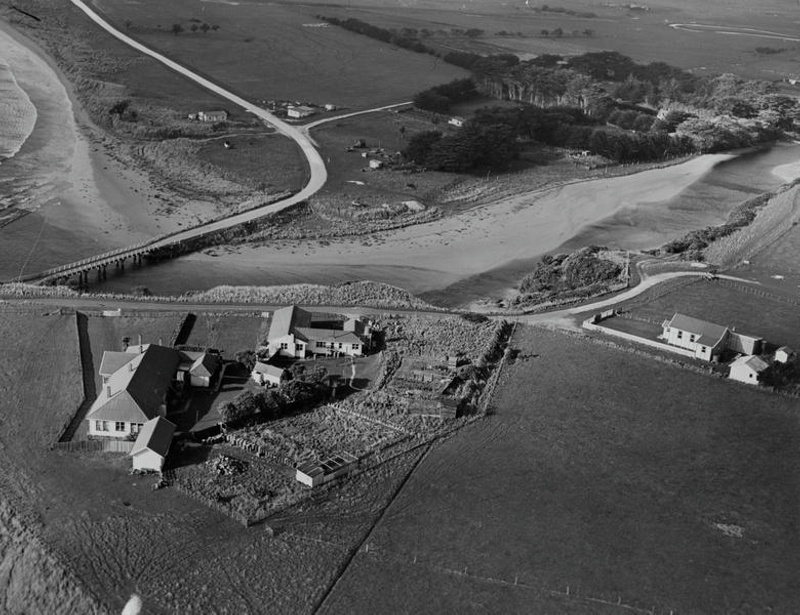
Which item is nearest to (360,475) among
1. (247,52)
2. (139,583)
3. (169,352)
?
(139,583)

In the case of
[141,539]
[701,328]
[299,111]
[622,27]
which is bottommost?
[141,539]

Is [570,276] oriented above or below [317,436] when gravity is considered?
above

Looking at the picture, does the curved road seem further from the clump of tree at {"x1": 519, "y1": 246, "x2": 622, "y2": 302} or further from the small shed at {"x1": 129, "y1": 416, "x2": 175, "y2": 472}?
the small shed at {"x1": 129, "y1": 416, "x2": 175, "y2": 472}

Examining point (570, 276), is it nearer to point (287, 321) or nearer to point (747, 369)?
point (747, 369)

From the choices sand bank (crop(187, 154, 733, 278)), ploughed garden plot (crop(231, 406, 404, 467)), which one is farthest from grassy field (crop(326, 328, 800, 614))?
sand bank (crop(187, 154, 733, 278))

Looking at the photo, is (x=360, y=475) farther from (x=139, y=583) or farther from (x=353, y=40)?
(x=353, y=40)

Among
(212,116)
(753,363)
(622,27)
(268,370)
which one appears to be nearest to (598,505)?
(753,363)
